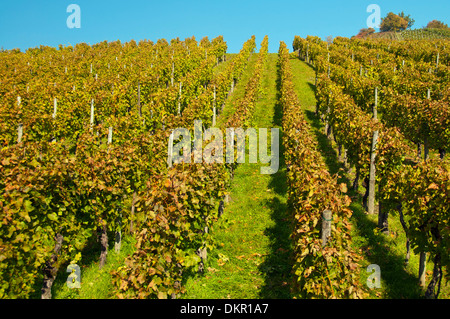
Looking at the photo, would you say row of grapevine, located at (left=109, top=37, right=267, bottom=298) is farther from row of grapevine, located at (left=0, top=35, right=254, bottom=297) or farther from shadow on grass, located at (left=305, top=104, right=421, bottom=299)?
shadow on grass, located at (left=305, top=104, right=421, bottom=299)

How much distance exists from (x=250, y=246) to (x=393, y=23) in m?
138

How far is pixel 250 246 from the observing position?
10.0m

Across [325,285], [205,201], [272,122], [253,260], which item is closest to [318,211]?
[325,285]

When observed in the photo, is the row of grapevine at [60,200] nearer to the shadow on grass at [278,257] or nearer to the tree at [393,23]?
the shadow on grass at [278,257]

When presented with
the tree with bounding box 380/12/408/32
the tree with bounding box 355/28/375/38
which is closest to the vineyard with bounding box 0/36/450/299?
the tree with bounding box 380/12/408/32

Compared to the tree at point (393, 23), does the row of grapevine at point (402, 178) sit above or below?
below

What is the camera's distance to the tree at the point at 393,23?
12081cm

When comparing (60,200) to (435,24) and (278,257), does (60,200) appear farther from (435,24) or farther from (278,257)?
(435,24)

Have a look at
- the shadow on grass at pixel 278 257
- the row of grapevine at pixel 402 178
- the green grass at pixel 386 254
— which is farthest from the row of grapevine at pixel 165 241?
the row of grapevine at pixel 402 178

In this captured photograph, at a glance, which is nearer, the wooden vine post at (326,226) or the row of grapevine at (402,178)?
the wooden vine post at (326,226)

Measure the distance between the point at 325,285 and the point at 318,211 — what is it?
4.66 ft

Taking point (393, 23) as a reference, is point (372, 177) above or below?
below
